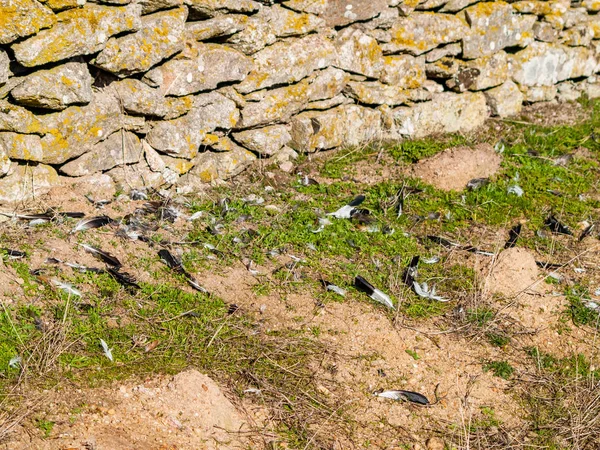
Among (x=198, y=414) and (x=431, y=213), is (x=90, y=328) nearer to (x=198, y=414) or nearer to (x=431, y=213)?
(x=198, y=414)


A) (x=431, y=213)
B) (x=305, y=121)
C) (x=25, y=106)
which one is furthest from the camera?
(x=305, y=121)

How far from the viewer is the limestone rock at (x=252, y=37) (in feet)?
18.6

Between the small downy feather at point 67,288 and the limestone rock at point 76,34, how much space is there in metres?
1.37

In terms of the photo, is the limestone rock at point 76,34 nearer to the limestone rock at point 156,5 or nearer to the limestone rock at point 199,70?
the limestone rock at point 156,5

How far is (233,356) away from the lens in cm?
400

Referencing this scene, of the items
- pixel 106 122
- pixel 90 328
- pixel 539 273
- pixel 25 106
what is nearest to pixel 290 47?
pixel 106 122

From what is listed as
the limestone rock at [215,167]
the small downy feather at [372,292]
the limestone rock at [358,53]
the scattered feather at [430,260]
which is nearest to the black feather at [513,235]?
the scattered feather at [430,260]

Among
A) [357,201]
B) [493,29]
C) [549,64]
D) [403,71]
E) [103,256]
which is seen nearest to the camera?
[103,256]

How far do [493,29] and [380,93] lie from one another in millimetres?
1645

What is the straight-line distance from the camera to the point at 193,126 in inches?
219

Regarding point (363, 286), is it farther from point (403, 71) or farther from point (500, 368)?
point (403, 71)

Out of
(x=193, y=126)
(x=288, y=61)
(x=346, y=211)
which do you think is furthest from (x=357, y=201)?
(x=193, y=126)

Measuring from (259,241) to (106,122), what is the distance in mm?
1318

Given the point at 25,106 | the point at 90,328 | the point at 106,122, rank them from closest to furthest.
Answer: the point at 90,328 < the point at 25,106 < the point at 106,122
